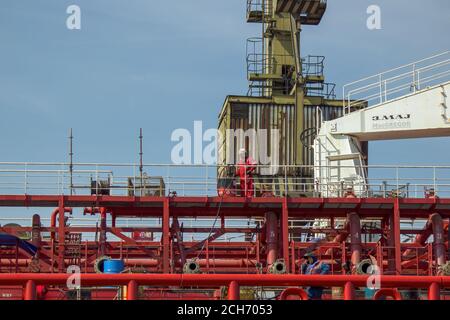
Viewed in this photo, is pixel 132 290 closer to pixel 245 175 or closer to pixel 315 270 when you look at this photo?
pixel 315 270

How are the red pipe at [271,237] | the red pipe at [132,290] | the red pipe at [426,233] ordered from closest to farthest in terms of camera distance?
the red pipe at [132,290]
the red pipe at [271,237]
the red pipe at [426,233]

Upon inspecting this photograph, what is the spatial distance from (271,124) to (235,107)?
89.4 inches

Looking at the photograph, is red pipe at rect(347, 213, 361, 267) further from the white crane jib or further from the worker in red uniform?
the worker in red uniform

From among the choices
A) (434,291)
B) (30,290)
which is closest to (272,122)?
(434,291)

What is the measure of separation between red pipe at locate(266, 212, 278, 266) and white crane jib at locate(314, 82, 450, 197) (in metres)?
2.24

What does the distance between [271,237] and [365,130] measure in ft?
19.0

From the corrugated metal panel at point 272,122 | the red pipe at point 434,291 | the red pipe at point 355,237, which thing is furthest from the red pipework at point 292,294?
the corrugated metal panel at point 272,122

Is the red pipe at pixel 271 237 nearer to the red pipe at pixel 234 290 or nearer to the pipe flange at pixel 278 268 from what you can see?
the pipe flange at pixel 278 268

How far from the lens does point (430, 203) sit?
36875mm

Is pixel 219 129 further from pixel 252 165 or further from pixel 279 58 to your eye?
pixel 252 165

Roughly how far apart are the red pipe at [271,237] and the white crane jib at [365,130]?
2244 millimetres

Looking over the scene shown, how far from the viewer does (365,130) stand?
123ft

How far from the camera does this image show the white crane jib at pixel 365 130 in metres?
35.8
